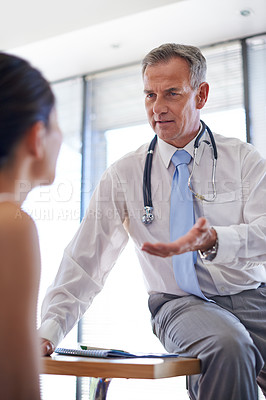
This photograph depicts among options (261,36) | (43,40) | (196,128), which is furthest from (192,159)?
(43,40)

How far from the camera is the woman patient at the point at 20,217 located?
0.75 m

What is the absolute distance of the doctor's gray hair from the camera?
2.04m

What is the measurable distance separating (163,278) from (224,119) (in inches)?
68.0

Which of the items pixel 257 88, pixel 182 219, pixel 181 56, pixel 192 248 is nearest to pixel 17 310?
pixel 192 248

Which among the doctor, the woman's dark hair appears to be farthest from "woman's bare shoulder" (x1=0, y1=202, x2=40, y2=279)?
the doctor

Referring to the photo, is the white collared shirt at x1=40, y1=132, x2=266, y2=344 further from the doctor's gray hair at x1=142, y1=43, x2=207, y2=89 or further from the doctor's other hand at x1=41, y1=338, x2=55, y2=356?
the doctor's gray hair at x1=142, y1=43, x2=207, y2=89

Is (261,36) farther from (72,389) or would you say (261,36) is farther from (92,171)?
(72,389)

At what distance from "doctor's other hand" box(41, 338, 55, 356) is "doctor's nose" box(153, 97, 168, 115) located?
99 centimetres

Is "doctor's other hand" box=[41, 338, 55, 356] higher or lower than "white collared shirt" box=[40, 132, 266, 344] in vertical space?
lower

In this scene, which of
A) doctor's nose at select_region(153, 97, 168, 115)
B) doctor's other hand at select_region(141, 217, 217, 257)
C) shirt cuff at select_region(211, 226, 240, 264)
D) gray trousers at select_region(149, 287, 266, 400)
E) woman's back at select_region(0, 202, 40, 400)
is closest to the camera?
woman's back at select_region(0, 202, 40, 400)

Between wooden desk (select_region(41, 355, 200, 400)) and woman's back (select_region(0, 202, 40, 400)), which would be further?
wooden desk (select_region(41, 355, 200, 400))

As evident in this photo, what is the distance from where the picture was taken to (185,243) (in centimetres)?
123

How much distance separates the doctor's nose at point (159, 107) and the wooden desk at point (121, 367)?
39.5 inches

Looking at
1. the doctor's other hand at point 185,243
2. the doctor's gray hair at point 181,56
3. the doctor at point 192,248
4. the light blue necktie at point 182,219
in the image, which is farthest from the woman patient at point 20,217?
the doctor's gray hair at point 181,56
